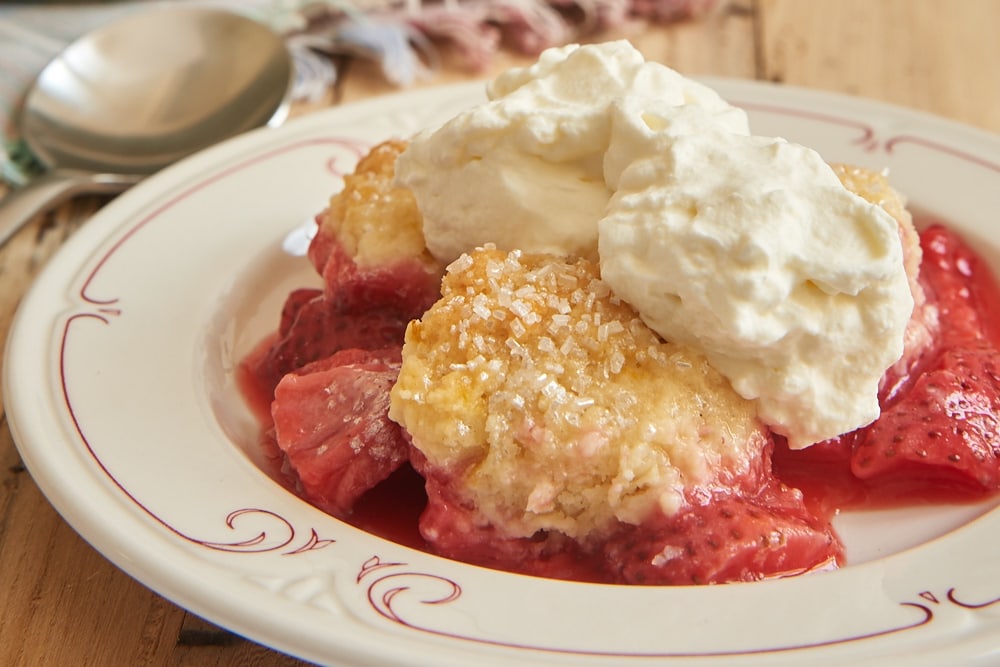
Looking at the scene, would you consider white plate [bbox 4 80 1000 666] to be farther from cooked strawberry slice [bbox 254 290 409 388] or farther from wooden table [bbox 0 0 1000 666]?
wooden table [bbox 0 0 1000 666]

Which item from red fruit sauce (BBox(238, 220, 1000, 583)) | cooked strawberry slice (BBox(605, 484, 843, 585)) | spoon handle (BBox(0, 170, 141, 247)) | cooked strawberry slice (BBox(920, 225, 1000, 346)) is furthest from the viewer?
spoon handle (BBox(0, 170, 141, 247))

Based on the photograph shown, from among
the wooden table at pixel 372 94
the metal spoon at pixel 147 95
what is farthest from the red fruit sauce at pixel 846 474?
the metal spoon at pixel 147 95

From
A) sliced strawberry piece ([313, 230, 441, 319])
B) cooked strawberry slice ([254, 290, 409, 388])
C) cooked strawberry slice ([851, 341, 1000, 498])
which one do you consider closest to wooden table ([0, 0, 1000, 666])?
cooked strawberry slice ([254, 290, 409, 388])

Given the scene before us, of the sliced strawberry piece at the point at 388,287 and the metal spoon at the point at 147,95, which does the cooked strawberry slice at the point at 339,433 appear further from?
the metal spoon at the point at 147,95

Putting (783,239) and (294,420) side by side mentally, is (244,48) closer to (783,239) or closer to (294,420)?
(294,420)

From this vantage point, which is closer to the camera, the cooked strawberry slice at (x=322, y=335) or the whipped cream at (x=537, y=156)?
the whipped cream at (x=537, y=156)

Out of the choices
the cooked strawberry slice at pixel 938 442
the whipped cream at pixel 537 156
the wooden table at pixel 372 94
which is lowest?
the wooden table at pixel 372 94
